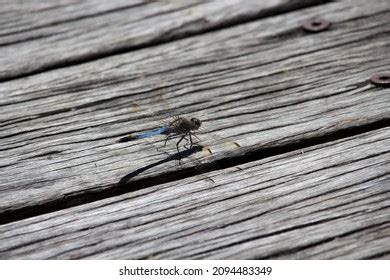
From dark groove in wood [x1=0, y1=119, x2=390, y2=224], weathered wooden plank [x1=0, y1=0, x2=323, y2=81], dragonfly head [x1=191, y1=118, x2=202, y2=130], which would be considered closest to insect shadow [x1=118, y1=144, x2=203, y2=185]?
dark groove in wood [x1=0, y1=119, x2=390, y2=224]

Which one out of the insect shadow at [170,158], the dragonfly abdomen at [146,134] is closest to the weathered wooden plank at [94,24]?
the dragonfly abdomen at [146,134]

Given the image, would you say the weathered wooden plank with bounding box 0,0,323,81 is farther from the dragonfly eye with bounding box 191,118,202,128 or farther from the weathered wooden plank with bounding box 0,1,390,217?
the dragonfly eye with bounding box 191,118,202,128

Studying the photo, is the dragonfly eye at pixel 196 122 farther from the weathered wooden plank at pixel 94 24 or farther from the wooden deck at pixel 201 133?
the weathered wooden plank at pixel 94 24

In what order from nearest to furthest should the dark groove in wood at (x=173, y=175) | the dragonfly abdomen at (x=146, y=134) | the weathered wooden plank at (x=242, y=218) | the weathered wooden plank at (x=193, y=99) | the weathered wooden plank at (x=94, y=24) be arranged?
the weathered wooden plank at (x=242, y=218) < the dark groove in wood at (x=173, y=175) < the weathered wooden plank at (x=193, y=99) < the dragonfly abdomen at (x=146, y=134) < the weathered wooden plank at (x=94, y=24)

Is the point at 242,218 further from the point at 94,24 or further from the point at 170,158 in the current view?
the point at 94,24

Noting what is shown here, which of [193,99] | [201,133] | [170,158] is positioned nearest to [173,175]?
[170,158]

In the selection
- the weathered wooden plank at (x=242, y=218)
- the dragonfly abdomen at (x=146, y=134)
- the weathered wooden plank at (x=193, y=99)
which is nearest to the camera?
the weathered wooden plank at (x=242, y=218)

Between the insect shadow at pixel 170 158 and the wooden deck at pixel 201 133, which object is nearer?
the wooden deck at pixel 201 133
